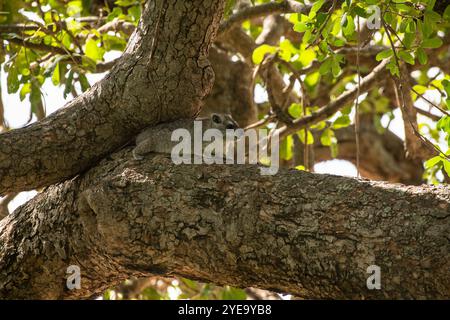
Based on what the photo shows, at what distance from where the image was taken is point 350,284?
237cm

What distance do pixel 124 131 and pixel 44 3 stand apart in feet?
7.89

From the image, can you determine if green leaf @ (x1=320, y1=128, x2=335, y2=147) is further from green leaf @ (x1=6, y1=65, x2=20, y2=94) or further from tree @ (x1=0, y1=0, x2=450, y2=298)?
green leaf @ (x1=6, y1=65, x2=20, y2=94)

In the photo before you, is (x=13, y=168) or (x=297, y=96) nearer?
(x=13, y=168)

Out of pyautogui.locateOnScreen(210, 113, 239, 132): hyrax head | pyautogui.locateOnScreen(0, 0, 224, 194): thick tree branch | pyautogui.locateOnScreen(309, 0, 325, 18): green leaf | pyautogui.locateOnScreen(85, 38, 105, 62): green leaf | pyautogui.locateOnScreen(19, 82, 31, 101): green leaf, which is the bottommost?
pyautogui.locateOnScreen(0, 0, 224, 194): thick tree branch

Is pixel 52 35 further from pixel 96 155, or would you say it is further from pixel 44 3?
pixel 96 155

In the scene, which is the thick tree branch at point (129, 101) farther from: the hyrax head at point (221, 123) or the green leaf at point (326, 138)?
the green leaf at point (326, 138)

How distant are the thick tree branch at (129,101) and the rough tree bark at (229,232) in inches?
5.3

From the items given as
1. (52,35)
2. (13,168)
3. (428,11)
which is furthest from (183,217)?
(52,35)

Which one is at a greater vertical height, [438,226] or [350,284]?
[438,226]

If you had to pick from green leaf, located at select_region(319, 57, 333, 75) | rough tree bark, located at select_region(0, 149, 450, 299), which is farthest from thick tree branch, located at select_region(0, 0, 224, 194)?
green leaf, located at select_region(319, 57, 333, 75)

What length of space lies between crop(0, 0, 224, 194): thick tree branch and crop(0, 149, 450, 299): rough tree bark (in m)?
0.14

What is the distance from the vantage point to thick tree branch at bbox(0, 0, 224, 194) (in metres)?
3.06

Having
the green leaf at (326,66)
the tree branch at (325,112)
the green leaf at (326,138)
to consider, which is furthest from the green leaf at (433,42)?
the green leaf at (326,138)
